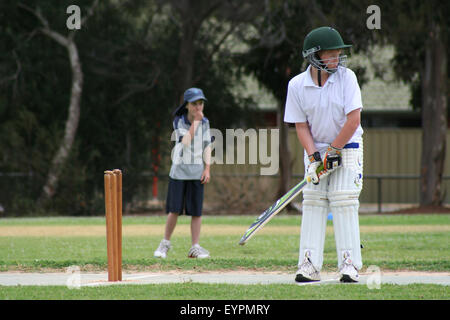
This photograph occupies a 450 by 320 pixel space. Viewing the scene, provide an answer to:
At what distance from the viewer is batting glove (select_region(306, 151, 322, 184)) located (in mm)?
7723

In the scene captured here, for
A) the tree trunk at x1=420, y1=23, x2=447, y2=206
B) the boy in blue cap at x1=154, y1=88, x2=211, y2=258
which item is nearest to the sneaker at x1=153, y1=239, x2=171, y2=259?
the boy in blue cap at x1=154, y1=88, x2=211, y2=258

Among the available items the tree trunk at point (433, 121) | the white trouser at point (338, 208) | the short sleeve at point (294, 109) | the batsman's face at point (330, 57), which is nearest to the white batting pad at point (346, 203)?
the white trouser at point (338, 208)

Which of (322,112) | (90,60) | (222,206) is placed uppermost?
(90,60)

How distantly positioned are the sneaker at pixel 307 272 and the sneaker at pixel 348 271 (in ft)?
0.82

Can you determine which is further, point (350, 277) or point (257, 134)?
point (257, 134)

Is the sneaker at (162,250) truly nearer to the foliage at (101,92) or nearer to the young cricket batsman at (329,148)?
the young cricket batsman at (329,148)

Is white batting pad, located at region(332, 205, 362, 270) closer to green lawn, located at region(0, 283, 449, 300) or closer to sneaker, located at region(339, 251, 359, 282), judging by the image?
sneaker, located at region(339, 251, 359, 282)

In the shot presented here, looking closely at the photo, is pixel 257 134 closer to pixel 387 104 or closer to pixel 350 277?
pixel 387 104

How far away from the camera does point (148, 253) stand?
11555 mm

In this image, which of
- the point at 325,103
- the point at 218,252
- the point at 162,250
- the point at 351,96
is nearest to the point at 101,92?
the point at 218,252

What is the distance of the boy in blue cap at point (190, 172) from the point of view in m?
10.8
